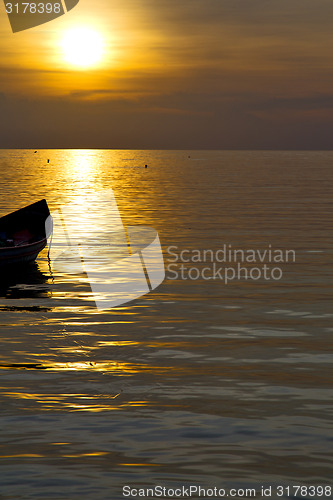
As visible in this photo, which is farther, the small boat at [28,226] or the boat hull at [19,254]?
the small boat at [28,226]

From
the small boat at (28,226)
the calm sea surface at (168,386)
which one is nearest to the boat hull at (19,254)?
the small boat at (28,226)

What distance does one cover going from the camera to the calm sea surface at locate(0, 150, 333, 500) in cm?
1189

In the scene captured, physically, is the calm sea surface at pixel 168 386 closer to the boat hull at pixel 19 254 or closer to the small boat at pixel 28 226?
the boat hull at pixel 19 254

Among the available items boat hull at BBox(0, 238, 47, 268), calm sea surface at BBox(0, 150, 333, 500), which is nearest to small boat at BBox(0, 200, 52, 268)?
boat hull at BBox(0, 238, 47, 268)

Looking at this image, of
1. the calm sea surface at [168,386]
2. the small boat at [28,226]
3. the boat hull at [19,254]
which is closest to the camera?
the calm sea surface at [168,386]

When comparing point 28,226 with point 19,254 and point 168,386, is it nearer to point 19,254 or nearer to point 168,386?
point 19,254

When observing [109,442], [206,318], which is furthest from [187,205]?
[109,442]

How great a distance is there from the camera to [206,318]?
78.2 ft

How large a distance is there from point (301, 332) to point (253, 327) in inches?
62.2

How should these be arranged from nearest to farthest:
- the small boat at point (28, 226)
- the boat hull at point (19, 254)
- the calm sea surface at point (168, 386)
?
the calm sea surface at point (168, 386)
the boat hull at point (19, 254)
the small boat at point (28, 226)

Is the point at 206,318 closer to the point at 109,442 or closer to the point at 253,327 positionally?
the point at 253,327

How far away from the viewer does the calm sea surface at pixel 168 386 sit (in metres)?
11.9

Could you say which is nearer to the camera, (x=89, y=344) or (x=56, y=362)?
(x=56, y=362)

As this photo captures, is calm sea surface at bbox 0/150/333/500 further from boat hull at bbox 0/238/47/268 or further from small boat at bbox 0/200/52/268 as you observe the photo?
small boat at bbox 0/200/52/268
